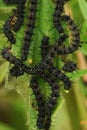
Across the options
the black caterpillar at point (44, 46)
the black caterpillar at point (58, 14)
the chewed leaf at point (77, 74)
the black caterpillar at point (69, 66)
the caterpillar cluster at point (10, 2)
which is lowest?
the chewed leaf at point (77, 74)

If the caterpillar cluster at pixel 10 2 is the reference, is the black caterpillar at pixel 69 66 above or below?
below

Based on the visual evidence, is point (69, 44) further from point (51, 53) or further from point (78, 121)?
point (78, 121)

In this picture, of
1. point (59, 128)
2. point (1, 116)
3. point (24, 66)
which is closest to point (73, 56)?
point (24, 66)

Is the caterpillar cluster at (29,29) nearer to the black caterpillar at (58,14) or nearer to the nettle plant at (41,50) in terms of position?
the nettle plant at (41,50)

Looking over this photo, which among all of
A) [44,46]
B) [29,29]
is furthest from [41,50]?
[29,29]

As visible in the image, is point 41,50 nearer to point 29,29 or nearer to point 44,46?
point 44,46

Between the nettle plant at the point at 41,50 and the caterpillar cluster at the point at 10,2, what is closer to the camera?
the nettle plant at the point at 41,50

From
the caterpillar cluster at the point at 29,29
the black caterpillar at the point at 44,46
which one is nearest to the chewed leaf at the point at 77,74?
the black caterpillar at the point at 44,46

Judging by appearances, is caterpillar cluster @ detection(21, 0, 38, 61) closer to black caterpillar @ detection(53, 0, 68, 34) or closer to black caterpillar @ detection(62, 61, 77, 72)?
black caterpillar @ detection(53, 0, 68, 34)

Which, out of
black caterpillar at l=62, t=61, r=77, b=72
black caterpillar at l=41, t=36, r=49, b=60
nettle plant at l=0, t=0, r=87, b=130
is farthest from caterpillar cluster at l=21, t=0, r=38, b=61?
black caterpillar at l=62, t=61, r=77, b=72
